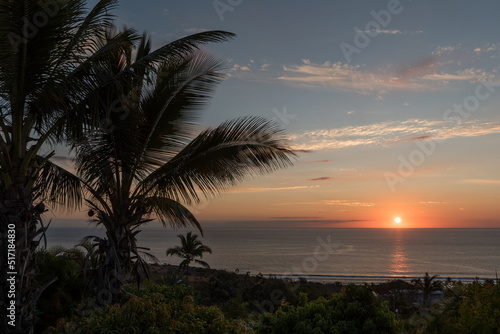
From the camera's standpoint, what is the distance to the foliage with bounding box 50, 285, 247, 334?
7234 millimetres

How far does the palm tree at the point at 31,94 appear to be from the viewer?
20.4 feet

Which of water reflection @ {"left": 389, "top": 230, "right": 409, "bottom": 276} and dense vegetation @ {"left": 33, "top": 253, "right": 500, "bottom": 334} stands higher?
dense vegetation @ {"left": 33, "top": 253, "right": 500, "bottom": 334}

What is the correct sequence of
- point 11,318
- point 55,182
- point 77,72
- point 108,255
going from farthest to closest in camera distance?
point 55,182 < point 108,255 < point 77,72 < point 11,318

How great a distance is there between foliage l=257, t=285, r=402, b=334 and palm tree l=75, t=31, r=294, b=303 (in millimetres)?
2972

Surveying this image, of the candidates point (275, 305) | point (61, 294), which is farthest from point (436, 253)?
point (61, 294)

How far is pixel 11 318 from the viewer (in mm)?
6652

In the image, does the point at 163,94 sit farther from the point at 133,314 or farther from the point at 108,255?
the point at 133,314

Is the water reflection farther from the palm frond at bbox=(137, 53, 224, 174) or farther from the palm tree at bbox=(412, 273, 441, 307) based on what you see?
the palm frond at bbox=(137, 53, 224, 174)

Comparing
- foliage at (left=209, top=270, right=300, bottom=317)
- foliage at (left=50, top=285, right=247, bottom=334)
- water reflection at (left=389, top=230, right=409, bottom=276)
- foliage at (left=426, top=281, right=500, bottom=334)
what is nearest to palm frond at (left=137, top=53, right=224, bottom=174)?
foliage at (left=50, top=285, right=247, bottom=334)

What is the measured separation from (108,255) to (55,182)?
2.29 m

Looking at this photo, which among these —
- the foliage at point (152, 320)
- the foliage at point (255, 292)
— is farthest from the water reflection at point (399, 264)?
the foliage at point (152, 320)

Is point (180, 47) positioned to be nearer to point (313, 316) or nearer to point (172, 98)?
point (172, 98)

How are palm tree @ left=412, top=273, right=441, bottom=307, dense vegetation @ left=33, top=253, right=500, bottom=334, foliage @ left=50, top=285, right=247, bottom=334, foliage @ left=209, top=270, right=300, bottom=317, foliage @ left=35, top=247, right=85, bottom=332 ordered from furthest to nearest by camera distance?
palm tree @ left=412, top=273, right=441, bottom=307, foliage @ left=209, top=270, right=300, bottom=317, foliage @ left=35, top=247, right=85, bottom=332, foliage @ left=50, top=285, right=247, bottom=334, dense vegetation @ left=33, top=253, right=500, bottom=334

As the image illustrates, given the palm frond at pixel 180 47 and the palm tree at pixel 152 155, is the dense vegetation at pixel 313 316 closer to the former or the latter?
the palm tree at pixel 152 155
